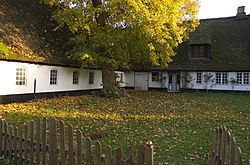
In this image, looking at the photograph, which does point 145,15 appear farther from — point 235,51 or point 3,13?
point 235,51

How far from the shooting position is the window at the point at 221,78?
27812 mm

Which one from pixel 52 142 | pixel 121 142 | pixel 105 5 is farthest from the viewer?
pixel 105 5

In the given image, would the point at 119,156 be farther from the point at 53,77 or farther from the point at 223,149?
the point at 53,77

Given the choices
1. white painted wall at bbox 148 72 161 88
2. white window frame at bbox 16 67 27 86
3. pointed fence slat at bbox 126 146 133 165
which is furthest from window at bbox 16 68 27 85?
white painted wall at bbox 148 72 161 88

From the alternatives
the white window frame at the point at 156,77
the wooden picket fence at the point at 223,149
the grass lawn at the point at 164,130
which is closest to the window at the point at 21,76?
the grass lawn at the point at 164,130

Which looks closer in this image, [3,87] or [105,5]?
[3,87]

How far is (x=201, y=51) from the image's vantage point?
1147 inches

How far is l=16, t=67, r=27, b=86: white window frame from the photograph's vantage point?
15953 mm

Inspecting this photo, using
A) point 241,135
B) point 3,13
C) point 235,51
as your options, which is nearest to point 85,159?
point 241,135

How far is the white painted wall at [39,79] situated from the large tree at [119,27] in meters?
2.34

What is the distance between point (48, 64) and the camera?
59.1 ft

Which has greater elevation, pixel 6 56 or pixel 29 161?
pixel 6 56

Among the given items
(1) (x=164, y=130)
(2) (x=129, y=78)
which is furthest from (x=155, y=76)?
(1) (x=164, y=130)

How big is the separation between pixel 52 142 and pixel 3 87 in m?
12.3
